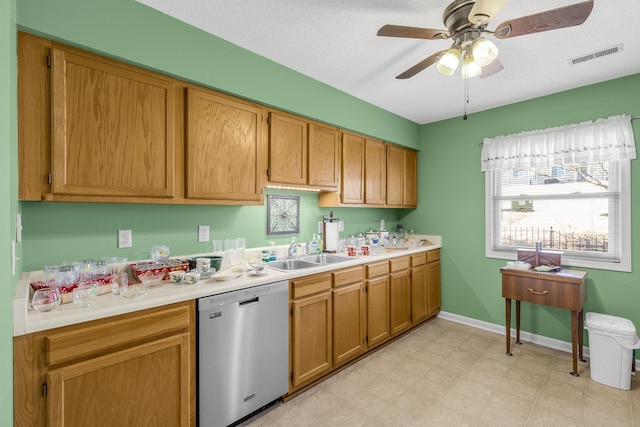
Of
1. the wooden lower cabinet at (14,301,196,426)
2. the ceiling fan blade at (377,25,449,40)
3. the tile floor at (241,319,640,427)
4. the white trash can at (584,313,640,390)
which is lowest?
the tile floor at (241,319,640,427)

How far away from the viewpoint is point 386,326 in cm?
314

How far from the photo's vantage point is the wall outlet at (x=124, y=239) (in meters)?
2.02

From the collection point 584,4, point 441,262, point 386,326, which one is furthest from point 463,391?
point 584,4

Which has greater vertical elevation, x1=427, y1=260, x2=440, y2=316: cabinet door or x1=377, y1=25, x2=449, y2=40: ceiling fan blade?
x1=377, y1=25, x2=449, y2=40: ceiling fan blade

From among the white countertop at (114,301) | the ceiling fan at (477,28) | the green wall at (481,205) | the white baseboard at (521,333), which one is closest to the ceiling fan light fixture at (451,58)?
the ceiling fan at (477,28)

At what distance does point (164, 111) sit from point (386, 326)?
2.81 metres

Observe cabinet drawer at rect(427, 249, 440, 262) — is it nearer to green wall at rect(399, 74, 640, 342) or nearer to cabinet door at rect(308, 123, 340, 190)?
green wall at rect(399, 74, 640, 342)

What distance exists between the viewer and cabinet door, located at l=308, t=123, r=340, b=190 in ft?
9.36

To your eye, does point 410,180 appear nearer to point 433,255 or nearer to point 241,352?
point 433,255

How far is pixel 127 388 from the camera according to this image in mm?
1491

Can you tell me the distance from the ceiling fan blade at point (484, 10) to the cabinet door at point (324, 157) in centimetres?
164

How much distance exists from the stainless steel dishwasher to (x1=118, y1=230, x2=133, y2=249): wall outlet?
76 cm

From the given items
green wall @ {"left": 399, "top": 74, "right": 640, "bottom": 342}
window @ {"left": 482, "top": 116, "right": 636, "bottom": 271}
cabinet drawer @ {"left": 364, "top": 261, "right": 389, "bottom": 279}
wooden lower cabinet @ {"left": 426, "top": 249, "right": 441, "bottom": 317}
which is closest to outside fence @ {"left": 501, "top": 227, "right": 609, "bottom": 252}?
window @ {"left": 482, "top": 116, "right": 636, "bottom": 271}

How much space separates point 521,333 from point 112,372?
3.83 meters
